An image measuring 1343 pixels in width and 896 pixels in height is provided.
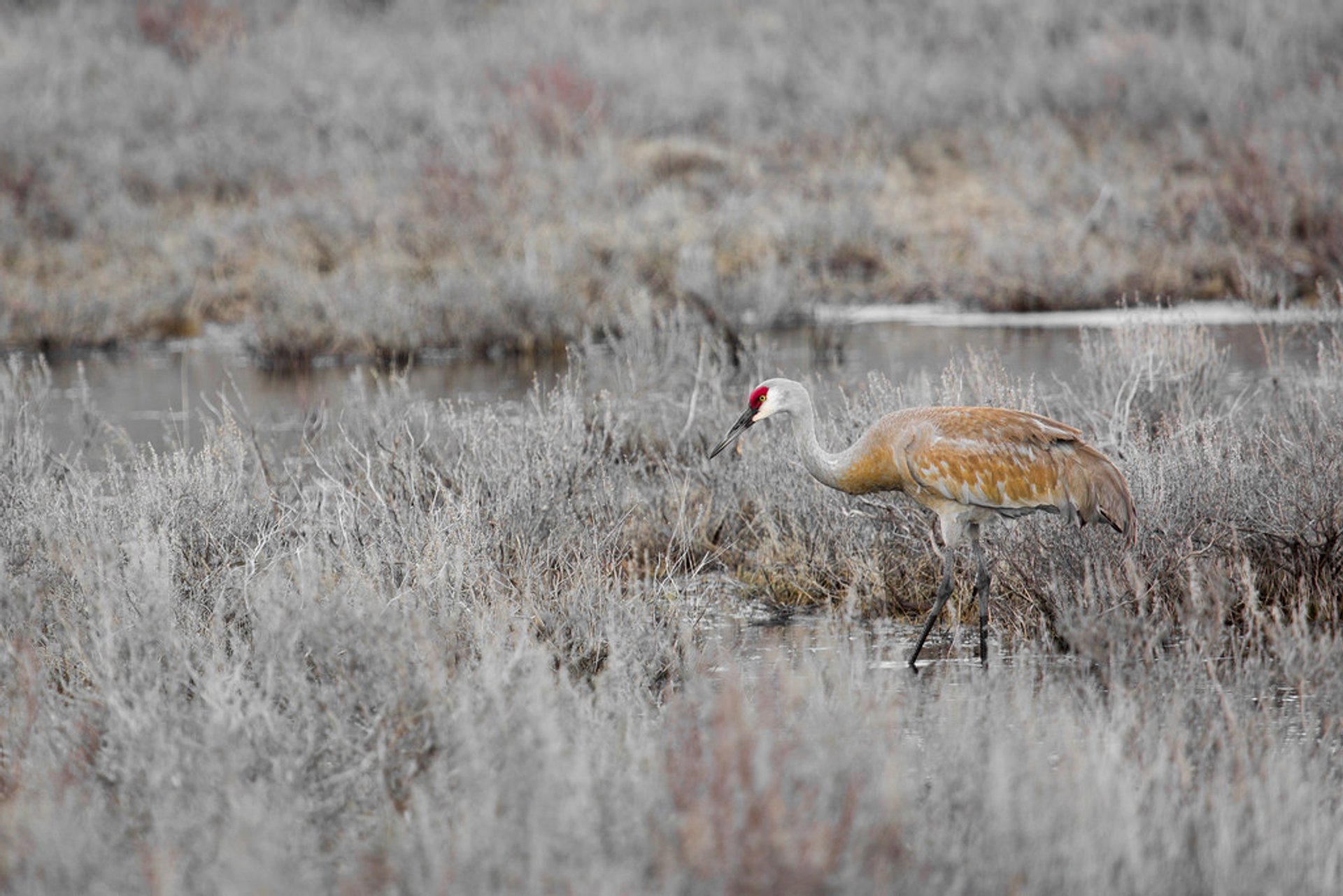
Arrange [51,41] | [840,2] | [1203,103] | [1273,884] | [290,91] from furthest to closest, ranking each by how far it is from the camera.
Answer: [840,2]
[51,41]
[290,91]
[1203,103]
[1273,884]

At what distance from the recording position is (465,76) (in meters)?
27.9

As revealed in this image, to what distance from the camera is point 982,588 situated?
5910 mm

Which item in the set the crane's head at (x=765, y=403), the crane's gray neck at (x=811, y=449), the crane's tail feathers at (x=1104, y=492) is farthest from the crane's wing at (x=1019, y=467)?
the crane's head at (x=765, y=403)

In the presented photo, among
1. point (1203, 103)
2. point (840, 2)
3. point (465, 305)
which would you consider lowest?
point (465, 305)

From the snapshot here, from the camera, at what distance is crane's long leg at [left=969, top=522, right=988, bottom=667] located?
19.2ft

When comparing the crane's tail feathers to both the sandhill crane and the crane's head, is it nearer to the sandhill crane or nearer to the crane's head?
the sandhill crane

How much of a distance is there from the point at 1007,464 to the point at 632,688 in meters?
1.64

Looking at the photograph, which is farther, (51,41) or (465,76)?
(51,41)

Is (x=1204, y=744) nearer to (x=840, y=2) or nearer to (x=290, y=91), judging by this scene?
(x=290, y=91)

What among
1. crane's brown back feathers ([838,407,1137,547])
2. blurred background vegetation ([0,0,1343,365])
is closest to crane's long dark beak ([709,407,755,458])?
crane's brown back feathers ([838,407,1137,547])

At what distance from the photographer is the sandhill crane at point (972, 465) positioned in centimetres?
548

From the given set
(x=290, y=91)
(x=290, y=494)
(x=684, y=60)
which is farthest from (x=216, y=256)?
(x=290, y=494)

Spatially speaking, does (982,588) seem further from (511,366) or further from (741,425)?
(511,366)

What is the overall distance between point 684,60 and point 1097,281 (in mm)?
12717
